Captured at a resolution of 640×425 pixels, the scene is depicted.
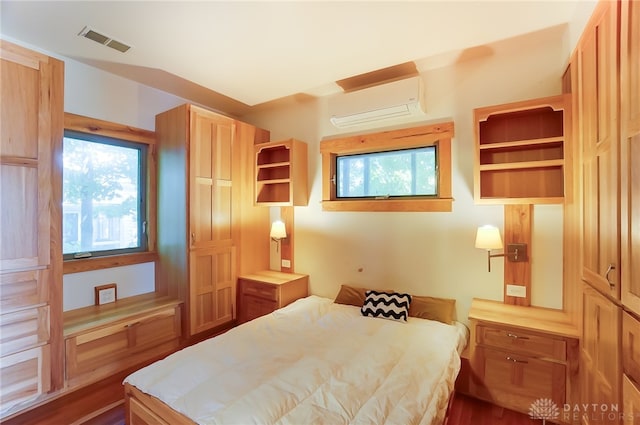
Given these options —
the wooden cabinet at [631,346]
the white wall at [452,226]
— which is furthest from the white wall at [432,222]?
the wooden cabinet at [631,346]

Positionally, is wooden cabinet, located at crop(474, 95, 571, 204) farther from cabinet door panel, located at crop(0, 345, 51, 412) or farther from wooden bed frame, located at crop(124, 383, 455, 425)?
cabinet door panel, located at crop(0, 345, 51, 412)

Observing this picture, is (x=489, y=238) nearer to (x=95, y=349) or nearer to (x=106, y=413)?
(x=106, y=413)

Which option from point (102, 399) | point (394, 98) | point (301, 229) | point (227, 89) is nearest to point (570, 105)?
point (394, 98)

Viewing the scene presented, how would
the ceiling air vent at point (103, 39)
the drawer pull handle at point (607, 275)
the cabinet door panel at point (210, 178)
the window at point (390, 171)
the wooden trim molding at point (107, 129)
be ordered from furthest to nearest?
the cabinet door panel at point (210, 178), the window at point (390, 171), the wooden trim molding at point (107, 129), the ceiling air vent at point (103, 39), the drawer pull handle at point (607, 275)

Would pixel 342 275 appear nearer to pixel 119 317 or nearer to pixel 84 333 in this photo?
pixel 119 317

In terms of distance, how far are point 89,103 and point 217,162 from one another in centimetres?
119

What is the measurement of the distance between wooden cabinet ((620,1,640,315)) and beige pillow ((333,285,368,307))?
199 cm

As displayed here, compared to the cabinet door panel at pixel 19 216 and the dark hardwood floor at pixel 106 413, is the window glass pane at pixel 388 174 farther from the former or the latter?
the cabinet door panel at pixel 19 216

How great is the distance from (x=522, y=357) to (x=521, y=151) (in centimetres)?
152

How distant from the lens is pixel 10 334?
1767mm

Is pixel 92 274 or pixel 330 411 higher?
pixel 92 274

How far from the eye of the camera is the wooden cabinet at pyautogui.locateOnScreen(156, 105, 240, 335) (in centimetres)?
286

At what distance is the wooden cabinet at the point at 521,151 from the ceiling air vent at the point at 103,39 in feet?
9.10

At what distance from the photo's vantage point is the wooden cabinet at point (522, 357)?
1849mm
